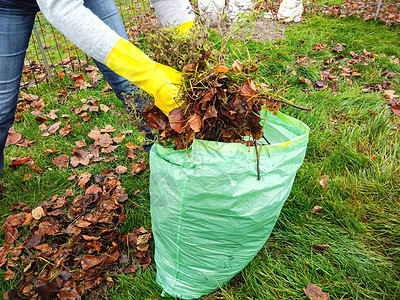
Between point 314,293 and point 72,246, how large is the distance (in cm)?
121

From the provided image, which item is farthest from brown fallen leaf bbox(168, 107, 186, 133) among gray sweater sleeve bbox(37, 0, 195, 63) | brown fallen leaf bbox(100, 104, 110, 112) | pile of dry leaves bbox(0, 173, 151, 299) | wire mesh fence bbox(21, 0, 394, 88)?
wire mesh fence bbox(21, 0, 394, 88)

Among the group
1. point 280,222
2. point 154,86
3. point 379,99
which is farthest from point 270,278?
point 379,99

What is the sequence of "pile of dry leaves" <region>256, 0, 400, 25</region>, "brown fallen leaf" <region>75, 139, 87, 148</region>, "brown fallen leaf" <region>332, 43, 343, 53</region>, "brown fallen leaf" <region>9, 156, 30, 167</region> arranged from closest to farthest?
"brown fallen leaf" <region>9, 156, 30, 167</region>, "brown fallen leaf" <region>75, 139, 87, 148</region>, "brown fallen leaf" <region>332, 43, 343, 53</region>, "pile of dry leaves" <region>256, 0, 400, 25</region>

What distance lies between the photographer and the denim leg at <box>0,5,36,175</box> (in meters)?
1.34

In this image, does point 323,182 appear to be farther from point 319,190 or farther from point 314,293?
point 314,293

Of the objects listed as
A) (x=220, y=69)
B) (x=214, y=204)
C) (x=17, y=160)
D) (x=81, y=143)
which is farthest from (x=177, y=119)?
(x=17, y=160)

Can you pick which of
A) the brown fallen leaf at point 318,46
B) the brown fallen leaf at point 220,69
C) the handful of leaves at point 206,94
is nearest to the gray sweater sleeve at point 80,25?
the handful of leaves at point 206,94

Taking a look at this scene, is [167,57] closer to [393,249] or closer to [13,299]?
[13,299]

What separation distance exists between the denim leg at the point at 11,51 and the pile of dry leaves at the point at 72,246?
56 centimetres

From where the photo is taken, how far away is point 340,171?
1823 millimetres

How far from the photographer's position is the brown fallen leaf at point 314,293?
4.04ft

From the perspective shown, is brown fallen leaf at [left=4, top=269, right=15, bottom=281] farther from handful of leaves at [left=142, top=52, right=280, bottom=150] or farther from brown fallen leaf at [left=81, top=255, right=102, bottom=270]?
handful of leaves at [left=142, top=52, right=280, bottom=150]

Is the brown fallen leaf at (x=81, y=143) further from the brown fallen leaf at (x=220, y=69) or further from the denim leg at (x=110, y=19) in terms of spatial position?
the brown fallen leaf at (x=220, y=69)

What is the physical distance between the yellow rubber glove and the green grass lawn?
236 mm
